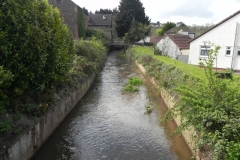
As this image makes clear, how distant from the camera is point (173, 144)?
9.97 m

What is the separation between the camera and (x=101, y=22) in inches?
2608

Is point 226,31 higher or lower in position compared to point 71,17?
lower

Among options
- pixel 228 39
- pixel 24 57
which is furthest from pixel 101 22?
pixel 24 57

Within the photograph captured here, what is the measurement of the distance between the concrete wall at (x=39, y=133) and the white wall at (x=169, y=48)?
19090 millimetres

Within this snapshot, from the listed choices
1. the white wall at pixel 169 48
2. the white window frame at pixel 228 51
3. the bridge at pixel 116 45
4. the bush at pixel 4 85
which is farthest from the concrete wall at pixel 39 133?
the bridge at pixel 116 45

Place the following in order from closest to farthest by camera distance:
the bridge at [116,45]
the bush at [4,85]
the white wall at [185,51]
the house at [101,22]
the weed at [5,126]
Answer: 1. the bush at [4,85]
2. the weed at [5,126]
3. the white wall at [185,51]
4. the bridge at [116,45]
5. the house at [101,22]

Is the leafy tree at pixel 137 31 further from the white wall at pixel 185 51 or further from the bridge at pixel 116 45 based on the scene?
the white wall at pixel 185 51

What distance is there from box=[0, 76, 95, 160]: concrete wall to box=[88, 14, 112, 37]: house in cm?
5407

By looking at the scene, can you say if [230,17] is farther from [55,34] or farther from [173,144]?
[55,34]

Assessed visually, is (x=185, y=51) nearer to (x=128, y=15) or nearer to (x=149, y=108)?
(x=149, y=108)

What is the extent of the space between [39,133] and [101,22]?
200 ft

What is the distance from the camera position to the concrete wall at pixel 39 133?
22.9 ft

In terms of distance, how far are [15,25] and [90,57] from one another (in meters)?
13.7

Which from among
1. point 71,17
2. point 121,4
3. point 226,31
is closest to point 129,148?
point 226,31
